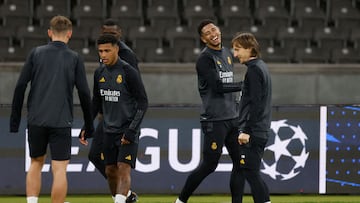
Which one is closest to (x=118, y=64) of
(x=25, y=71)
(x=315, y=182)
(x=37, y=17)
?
(x=25, y=71)

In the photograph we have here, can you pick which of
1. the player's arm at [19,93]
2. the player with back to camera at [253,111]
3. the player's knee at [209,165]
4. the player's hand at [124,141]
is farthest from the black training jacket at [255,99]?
the player's arm at [19,93]

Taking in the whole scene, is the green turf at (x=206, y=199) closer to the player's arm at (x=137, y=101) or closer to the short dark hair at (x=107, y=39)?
the player's arm at (x=137, y=101)

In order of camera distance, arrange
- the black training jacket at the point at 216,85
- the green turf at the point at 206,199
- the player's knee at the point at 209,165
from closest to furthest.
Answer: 1. the black training jacket at the point at 216,85
2. the player's knee at the point at 209,165
3. the green turf at the point at 206,199

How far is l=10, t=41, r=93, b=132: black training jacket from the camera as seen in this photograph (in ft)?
25.6

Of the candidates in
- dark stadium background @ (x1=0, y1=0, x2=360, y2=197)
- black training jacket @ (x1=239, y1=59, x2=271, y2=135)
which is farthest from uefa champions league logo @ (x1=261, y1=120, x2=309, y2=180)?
black training jacket @ (x1=239, y1=59, x2=271, y2=135)

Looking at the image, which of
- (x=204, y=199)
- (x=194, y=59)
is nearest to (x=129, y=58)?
(x=204, y=199)

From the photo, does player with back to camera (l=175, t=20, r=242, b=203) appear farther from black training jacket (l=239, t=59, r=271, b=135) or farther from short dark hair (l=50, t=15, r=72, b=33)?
short dark hair (l=50, t=15, r=72, b=33)

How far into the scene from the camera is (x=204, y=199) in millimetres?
10344

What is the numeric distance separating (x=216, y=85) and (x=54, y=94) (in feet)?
5.42

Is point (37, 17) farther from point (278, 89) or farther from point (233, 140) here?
point (233, 140)

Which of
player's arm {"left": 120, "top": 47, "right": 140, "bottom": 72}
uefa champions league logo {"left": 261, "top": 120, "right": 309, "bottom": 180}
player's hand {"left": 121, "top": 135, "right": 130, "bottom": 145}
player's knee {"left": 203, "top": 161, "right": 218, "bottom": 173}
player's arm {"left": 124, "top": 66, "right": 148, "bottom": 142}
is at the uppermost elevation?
player's arm {"left": 120, "top": 47, "right": 140, "bottom": 72}

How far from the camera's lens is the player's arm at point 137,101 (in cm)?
818

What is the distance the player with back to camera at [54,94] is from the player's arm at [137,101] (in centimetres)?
49

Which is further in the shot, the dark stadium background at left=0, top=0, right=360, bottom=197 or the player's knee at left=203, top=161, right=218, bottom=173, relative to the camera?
the dark stadium background at left=0, top=0, right=360, bottom=197
